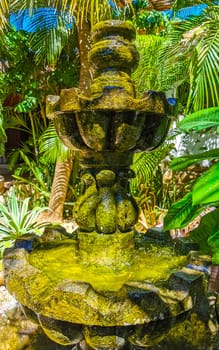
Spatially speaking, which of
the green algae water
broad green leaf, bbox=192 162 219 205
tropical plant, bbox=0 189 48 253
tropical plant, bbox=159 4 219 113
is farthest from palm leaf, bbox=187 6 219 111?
tropical plant, bbox=0 189 48 253

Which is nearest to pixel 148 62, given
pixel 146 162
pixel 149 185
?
A: pixel 146 162

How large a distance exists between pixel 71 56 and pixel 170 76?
264 cm

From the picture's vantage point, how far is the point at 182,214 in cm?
195

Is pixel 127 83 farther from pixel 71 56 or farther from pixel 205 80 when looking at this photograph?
pixel 71 56

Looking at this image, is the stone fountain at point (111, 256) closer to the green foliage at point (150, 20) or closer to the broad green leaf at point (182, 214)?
the broad green leaf at point (182, 214)

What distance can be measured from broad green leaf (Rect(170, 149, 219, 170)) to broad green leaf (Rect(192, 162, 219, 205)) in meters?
0.43

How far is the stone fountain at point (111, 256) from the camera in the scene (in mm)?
1324

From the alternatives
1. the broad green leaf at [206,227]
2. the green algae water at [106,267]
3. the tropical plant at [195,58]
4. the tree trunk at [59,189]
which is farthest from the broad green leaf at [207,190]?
the tree trunk at [59,189]

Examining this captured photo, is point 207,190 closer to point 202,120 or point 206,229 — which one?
point 202,120

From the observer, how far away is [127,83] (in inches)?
69.8

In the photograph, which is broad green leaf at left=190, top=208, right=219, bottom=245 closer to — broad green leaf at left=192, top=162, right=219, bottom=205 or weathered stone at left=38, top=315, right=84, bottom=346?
broad green leaf at left=192, top=162, right=219, bottom=205

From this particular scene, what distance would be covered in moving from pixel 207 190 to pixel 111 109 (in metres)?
0.55

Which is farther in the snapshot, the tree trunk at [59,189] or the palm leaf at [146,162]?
the tree trunk at [59,189]

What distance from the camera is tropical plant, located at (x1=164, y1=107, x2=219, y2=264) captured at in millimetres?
1357
